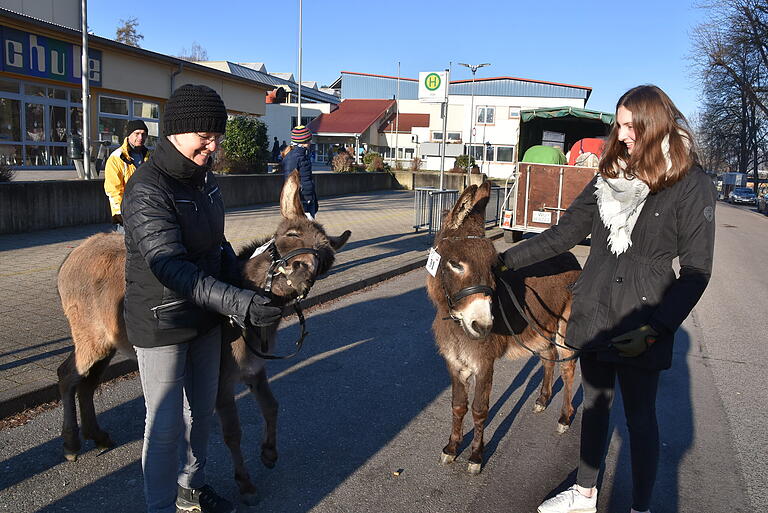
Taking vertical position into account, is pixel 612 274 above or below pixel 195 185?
below

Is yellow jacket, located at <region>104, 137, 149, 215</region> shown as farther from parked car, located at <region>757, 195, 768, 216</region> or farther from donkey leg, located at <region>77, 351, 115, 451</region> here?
parked car, located at <region>757, 195, 768, 216</region>

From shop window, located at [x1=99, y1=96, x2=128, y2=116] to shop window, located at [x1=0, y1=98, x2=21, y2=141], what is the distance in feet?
A: 10.6

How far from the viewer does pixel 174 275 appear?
89.7 inches

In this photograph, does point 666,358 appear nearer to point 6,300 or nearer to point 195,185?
point 195,185

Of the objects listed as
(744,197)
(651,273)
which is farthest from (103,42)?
(744,197)

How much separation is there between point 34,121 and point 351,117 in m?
35.0

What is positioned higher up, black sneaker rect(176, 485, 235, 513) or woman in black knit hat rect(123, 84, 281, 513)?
woman in black knit hat rect(123, 84, 281, 513)

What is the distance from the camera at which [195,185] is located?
257cm

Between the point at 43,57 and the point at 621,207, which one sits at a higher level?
the point at 43,57

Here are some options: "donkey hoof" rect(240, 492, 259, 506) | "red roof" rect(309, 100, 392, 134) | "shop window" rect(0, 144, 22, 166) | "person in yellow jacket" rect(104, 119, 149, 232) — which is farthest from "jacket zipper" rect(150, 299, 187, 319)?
"red roof" rect(309, 100, 392, 134)

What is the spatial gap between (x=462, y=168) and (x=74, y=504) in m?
34.0

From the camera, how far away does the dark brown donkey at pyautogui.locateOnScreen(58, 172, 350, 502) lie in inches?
110

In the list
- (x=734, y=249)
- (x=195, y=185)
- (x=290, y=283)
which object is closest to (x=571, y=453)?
(x=290, y=283)

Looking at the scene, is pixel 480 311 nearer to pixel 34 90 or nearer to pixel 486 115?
pixel 34 90
